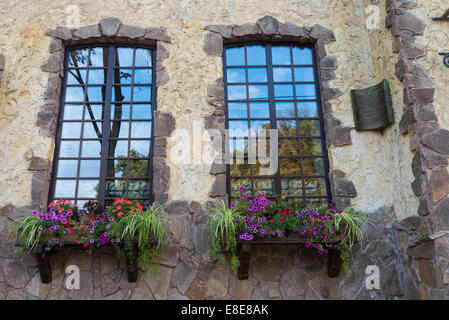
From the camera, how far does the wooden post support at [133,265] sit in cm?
426

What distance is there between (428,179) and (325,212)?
1.02m

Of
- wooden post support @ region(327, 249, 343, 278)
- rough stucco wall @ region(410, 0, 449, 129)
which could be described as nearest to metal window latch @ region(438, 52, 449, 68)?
rough stucco wall @ region(410, 0, 449, 129)

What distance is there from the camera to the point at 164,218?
14.5 feet

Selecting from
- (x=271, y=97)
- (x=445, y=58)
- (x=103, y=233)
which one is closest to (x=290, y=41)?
(x=271, y=97)

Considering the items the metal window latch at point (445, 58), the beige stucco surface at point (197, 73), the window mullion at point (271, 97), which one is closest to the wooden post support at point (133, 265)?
the beige stucco surface at point (197, 73)

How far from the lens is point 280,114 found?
17.0ft

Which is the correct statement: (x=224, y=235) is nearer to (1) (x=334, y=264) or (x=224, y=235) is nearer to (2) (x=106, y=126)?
(1) (x=334, y=264)

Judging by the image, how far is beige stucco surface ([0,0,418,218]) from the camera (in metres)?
4.71

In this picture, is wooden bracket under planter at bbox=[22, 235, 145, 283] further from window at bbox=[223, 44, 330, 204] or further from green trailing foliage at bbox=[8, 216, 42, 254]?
window at bbox=[223, 44, 330, 204]

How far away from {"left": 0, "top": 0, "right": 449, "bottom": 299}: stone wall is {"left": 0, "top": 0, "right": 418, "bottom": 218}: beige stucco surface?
0.01m

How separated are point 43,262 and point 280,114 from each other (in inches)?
120

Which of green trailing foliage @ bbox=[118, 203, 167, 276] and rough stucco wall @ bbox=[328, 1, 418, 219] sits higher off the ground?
rough stucco wall @ bbox=[328, 1, 418, 219]

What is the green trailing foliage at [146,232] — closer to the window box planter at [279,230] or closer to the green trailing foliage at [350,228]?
the window box planter at [279,230]

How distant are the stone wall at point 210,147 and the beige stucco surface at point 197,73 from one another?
0.01m
